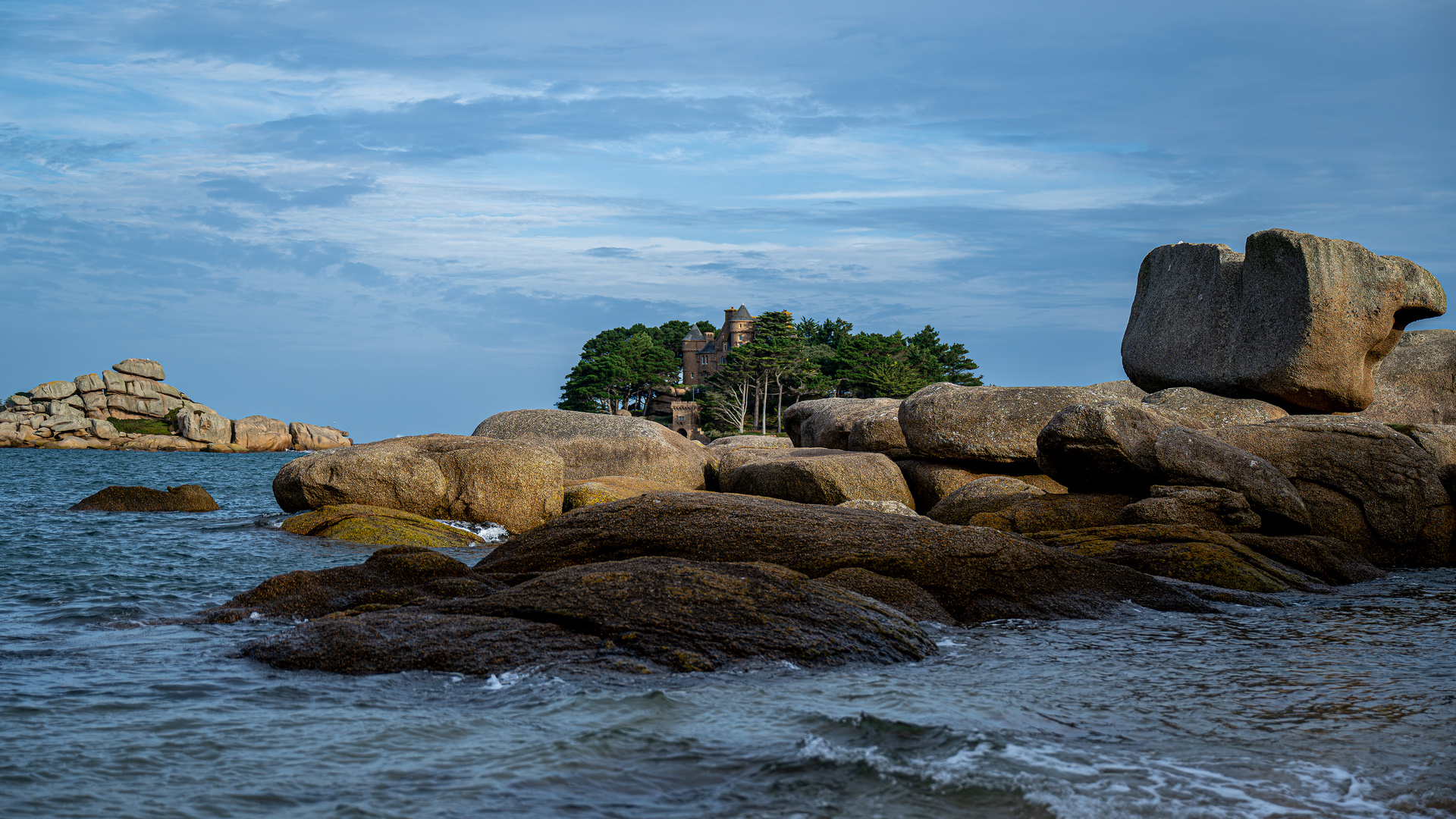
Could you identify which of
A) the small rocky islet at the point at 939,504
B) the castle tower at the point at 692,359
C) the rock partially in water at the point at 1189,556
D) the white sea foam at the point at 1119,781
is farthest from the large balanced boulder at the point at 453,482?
the castle tower at the point at 692,359

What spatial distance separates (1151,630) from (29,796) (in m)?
7.89

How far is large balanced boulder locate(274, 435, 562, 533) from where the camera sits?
18.1 metres

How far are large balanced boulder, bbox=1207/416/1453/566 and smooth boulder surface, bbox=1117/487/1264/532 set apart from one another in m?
1.79

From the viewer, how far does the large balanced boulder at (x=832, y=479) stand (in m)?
17.4

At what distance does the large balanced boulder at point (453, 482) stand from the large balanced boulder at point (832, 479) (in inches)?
164

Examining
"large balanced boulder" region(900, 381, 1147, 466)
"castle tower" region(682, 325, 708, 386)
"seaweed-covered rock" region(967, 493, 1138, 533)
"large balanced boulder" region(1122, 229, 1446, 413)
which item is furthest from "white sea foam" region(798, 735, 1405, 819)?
"castle tower" region(682, 325, 708, 386)

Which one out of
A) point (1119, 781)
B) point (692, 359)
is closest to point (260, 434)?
point (692, 359)

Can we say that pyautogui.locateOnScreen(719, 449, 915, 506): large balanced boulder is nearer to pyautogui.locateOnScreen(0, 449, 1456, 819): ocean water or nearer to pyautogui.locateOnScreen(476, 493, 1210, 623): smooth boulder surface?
pyautogui.locateOnScreen(476, 493, 1210, 623): smooth boulder surface

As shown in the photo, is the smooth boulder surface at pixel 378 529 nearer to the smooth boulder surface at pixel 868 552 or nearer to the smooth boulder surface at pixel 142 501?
the smooth boulder surface at pixel 868 552

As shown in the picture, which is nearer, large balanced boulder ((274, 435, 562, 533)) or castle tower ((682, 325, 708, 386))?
large balanced boulder ((274, 435, 562, 533))

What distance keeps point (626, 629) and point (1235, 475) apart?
985 centimetres

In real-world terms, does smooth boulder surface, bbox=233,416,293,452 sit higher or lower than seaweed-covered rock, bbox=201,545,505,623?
higher

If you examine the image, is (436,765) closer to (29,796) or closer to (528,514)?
(29,796)

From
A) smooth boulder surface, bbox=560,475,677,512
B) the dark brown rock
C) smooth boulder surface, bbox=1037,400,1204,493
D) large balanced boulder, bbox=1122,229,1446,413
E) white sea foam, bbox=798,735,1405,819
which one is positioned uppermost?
large balanced boulder, bbox=1122,229,1446,413
